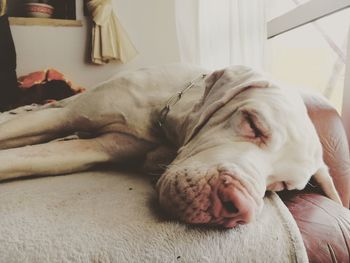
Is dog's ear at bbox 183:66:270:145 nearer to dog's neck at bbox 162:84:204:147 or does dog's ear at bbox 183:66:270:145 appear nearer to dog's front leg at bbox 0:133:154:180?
dog's neck at bbox 162:84:204:147

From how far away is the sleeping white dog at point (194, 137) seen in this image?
0.85m

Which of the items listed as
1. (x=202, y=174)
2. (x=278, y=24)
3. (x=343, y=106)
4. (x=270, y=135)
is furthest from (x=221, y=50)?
(x=202, y=174)

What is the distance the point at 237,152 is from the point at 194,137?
0.65ft

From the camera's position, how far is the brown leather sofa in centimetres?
87

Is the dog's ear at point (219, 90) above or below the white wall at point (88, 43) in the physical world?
below

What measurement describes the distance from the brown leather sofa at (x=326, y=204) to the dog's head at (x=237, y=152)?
85mm

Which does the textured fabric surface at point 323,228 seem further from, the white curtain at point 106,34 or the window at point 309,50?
the white curtain at point 106,34

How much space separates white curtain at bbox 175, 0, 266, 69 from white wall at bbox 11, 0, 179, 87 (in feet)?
2.51

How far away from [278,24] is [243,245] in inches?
92.6

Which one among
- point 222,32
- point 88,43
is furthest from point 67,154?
A: point 88,43

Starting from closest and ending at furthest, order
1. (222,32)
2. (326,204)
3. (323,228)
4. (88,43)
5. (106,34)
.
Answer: (323,228), (326,204), (222,32), (106,34), (88,43)

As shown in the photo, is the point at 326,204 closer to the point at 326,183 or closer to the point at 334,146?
the point at 326,183

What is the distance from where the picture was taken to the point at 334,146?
4.28 ft

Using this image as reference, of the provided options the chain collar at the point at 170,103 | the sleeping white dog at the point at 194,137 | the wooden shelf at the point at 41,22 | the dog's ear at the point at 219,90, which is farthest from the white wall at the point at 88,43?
the dog's ear at the point at 219,90
